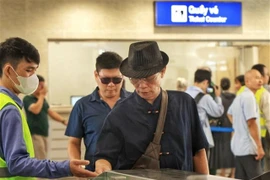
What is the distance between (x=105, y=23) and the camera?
6.82 metres

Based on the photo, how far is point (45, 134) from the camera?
21.0ft

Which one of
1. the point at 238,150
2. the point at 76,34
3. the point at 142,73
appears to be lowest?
the point at 238,150

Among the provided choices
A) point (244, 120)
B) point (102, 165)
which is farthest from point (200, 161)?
point (244, 120)

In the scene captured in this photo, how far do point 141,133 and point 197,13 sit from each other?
4.43 meters

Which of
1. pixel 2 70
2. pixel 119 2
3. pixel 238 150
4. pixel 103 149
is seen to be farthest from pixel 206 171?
pixel 119 2

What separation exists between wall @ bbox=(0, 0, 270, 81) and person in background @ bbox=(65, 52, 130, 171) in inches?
95.0

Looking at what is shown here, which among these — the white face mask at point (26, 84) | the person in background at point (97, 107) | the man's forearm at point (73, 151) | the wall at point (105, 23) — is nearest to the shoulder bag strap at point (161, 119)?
the white face mask at point (26, 84)

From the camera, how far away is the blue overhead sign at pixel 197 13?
273 inches

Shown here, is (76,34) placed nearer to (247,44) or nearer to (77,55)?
(77,55)

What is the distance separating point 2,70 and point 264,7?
4.40 m

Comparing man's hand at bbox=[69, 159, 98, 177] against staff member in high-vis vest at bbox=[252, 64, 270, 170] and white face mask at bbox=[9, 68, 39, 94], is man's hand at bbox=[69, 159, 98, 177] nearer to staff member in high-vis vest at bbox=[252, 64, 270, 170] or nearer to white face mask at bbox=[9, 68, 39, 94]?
white face mask at bbox=[9, 68, 39, 94]

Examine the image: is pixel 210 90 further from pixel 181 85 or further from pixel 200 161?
pixel 200 161

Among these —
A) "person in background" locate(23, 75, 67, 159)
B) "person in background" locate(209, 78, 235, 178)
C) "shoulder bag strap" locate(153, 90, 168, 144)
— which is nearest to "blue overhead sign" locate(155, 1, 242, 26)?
"person in background" locate(209, 78, 235, 178)

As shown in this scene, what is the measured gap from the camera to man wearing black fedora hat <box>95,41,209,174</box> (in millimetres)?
2754
